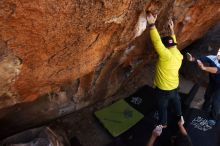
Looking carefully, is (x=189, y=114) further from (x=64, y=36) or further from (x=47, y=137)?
(x=64, y=36)

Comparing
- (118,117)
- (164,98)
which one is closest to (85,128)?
(118,117)

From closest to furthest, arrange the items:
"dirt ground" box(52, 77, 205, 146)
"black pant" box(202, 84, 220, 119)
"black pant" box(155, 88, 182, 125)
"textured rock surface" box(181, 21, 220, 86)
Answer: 1. "black pant" box(155, 88, 182, 125)
2. "dirt ground" box(52, 77, 205, 146)
3. "black pant" box(202, 84, 220, 119)
4. "textured rock surface" box(181, 21, 220, 86)

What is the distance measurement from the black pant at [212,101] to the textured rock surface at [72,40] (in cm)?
119

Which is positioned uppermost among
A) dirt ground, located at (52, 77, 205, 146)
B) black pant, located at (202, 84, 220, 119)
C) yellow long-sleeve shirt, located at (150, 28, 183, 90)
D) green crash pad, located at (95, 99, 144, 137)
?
yellow long-sleeve shirt, located at (150, 28, 183, 90)

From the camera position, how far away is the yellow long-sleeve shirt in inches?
177

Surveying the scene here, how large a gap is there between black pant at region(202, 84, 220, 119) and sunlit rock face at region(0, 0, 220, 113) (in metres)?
1.23

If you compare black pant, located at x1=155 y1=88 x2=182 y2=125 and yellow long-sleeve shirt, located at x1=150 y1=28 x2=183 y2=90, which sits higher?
yellow long-sleeve shirt, located at x1=150 y1=28 x2=183 y2=90

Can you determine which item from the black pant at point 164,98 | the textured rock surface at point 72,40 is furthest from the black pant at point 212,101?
the textured rock surface at point 72,40

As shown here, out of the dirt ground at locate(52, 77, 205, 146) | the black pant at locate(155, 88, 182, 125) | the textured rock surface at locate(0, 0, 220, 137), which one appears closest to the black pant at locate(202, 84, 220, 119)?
the black pant at locate(155, 88, 182, 125)

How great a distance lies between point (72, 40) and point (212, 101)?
11.4 ft

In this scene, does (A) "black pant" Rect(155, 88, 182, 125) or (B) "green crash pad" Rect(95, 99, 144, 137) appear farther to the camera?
(B) "green crash pad" Rect(95, 99, 144, 137)

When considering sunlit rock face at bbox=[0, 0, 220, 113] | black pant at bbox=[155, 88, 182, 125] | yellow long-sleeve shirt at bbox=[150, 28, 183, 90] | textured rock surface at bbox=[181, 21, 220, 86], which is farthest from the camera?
textured rock surface at bbox=[181, 21, 220, 86]

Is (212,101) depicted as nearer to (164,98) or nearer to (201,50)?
(164,98)

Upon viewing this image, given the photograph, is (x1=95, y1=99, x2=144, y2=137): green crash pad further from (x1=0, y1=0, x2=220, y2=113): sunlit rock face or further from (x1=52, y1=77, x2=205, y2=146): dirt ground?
(x1=0, y1=0, x2=220, y2=113): sunlit rock face
